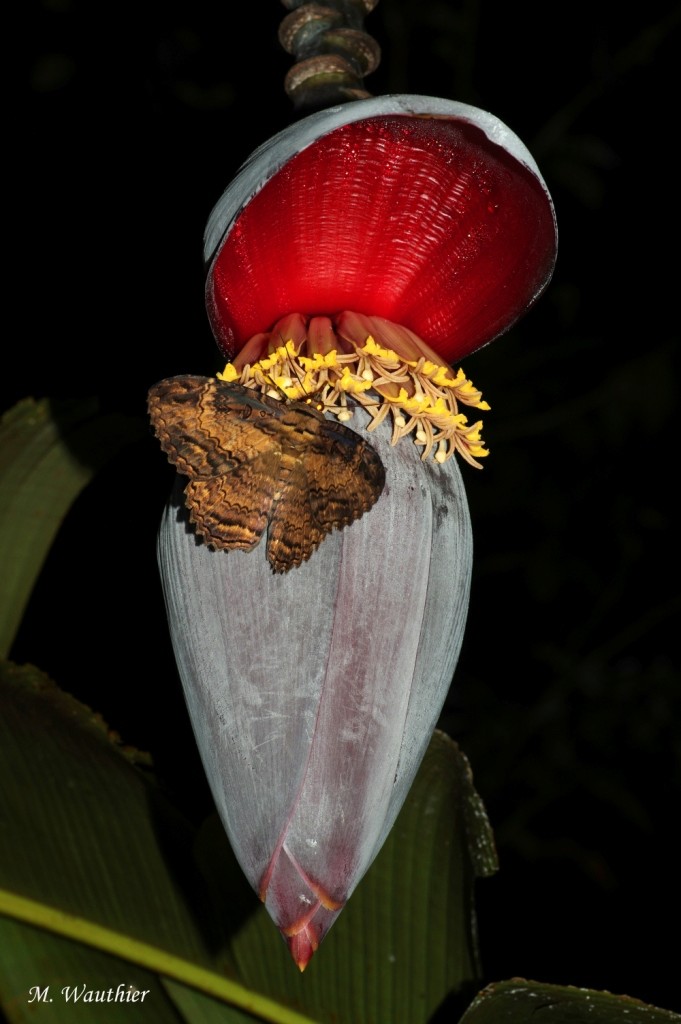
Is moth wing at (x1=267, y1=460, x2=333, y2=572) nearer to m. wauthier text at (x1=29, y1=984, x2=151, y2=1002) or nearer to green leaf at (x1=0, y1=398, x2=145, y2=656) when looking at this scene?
green leaf at (x1=0, y1=398, x2=145, y2=656)

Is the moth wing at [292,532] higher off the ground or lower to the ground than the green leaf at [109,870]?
higher

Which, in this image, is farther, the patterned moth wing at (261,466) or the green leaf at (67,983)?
the green leaf at (67,983)

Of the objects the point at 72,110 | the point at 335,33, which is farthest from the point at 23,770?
Result: the point at 72,110

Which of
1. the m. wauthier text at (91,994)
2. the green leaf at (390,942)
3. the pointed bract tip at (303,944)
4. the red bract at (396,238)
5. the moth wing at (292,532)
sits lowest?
the m. wauthier text at (91,994)

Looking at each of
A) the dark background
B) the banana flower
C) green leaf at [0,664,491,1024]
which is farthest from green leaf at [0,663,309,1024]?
the banana flower

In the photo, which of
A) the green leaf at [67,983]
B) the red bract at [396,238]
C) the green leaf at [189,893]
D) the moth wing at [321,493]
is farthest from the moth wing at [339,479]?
the green leaf at [67,983]

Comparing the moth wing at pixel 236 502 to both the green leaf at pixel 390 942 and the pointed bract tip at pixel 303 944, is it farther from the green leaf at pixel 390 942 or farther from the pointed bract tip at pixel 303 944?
the green leaf at pixel 390 942
